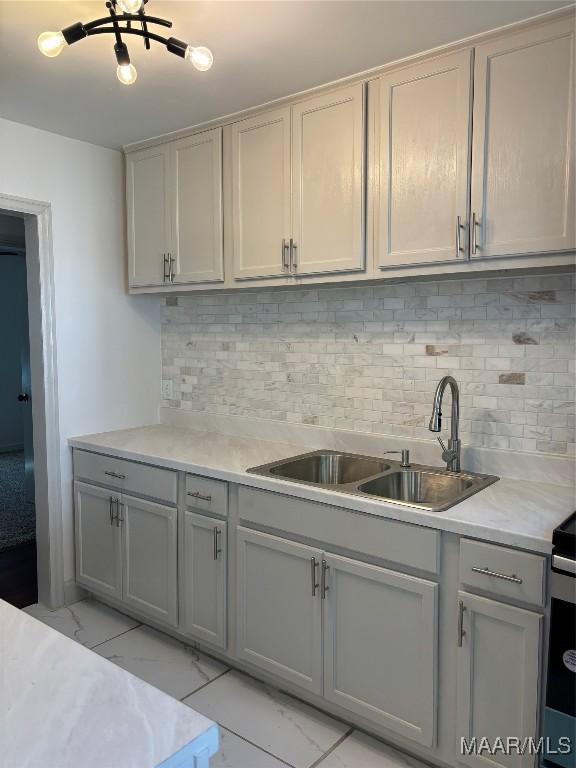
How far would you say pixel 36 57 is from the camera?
7.13 ft

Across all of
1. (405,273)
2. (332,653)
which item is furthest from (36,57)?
(332,653)

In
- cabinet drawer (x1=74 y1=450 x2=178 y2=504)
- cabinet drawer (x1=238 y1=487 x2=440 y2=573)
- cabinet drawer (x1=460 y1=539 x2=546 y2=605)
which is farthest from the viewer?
cabinet drawer (x1=74 y1=450 x2=178 y2=504)

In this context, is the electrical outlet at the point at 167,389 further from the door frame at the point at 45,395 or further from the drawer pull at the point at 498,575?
the drawer pull at the point at 498,575

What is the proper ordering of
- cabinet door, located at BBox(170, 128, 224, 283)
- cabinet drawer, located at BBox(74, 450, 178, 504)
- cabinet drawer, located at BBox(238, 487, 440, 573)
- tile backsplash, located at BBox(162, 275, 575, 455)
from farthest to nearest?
cabinet door, located at BBox(170, 128, 224, 283), cabinet drawer, located at BBox(74, 450, 178, 504), tile backsplash, located at BBox(162, 275, 575, 455), cabinet drawer, located at BBox(238, 487, 440, 573)

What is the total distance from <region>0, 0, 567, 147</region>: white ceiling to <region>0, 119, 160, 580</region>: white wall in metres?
0.22

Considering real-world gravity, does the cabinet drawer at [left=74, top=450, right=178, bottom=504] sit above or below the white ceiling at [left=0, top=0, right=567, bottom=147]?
below

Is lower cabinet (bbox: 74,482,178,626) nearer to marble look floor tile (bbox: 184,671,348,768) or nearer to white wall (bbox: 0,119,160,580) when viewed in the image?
white wall (bbox: 0,119,160,580)

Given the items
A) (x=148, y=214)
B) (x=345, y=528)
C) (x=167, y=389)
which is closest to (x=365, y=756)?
(x=345, y=528)

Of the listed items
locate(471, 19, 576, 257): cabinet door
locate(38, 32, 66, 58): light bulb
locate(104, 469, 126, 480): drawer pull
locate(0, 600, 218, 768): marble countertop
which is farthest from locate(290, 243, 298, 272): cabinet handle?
locate(0, 600, 218, 768): marble countertop

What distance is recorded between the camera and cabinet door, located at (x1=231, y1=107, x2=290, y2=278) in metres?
2.58

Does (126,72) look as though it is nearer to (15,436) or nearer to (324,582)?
(324,582)

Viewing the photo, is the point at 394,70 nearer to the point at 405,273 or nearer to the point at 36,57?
the point at 405,273

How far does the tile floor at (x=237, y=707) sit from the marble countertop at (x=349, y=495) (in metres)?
0.84

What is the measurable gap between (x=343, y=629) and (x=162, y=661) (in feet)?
3.20
